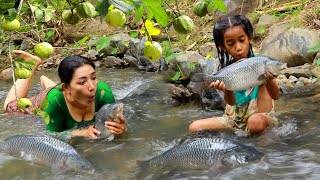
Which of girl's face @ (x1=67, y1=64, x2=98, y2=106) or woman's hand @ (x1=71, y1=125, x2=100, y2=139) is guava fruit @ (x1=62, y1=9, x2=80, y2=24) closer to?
girl's face @ (x1=67, y1=64, x2=98, y2=106)

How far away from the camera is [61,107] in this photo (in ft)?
16.0

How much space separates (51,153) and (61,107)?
0.96 metres

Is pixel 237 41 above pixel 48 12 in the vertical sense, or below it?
below

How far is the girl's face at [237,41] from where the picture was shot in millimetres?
4305

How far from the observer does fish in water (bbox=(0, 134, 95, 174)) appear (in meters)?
3.91

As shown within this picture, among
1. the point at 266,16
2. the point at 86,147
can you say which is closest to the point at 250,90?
the point at 86,147

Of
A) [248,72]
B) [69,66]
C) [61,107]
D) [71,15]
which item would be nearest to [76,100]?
[61,107]

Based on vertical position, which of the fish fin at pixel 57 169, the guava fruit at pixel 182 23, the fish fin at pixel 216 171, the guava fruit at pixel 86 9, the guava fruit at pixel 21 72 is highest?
the guava fruit at pixel 86 9

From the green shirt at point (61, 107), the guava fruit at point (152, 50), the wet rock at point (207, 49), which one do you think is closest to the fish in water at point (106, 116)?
the green shirt at point (61, 107)

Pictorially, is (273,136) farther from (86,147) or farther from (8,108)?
(8,108)

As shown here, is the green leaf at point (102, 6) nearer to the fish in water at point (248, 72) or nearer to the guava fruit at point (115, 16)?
the guava fruit at point (115, 16)

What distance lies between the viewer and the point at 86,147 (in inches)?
186

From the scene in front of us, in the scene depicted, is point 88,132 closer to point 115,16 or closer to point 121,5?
point 115,16

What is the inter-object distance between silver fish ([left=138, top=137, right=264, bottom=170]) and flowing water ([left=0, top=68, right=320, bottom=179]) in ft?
0.20
